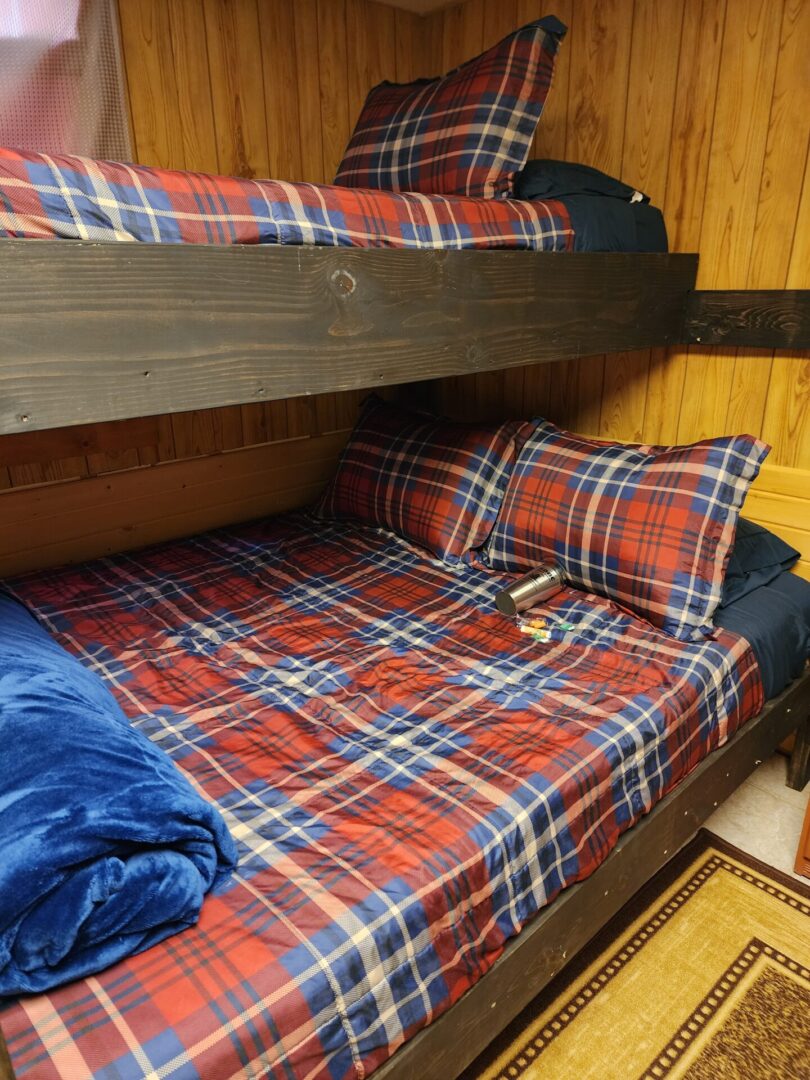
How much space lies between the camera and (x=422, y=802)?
1103 mm

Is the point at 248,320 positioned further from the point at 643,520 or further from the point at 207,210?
the point at 643,520

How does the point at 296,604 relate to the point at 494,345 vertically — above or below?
below

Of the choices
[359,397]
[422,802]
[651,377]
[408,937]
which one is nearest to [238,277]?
[422,802]

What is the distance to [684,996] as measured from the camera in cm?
137

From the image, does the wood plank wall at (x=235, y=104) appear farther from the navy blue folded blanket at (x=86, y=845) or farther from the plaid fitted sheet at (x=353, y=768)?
the navy blue folded blanket at (x=86, y=845)

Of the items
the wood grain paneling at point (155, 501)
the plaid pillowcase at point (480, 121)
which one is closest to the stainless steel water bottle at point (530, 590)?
the plaid pillowcase at point (480, 121)

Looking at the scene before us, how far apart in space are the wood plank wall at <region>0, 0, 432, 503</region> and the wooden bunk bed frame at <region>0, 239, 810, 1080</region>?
1080 mm

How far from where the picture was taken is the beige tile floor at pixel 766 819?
1715mm

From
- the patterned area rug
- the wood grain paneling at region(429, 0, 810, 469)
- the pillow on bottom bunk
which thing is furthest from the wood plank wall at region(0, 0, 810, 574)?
the patterned area rug

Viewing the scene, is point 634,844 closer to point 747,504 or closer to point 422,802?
point 422,802

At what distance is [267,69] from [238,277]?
1487 mm

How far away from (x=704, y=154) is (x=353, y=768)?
5.81 feet

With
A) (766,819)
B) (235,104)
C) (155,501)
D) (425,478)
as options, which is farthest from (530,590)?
(235,104)

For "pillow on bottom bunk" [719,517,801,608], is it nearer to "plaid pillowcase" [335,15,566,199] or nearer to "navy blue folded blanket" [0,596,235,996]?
"plaid pillowcase" [335,15,566,199]
